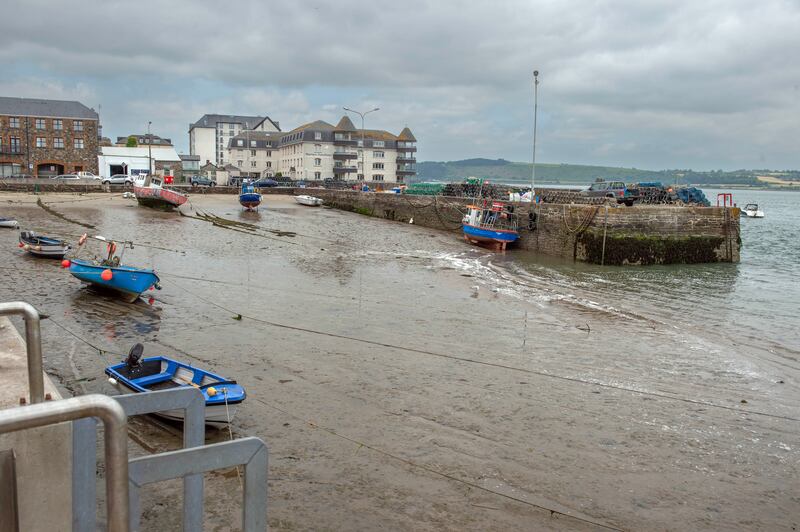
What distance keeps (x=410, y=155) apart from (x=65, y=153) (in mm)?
50884

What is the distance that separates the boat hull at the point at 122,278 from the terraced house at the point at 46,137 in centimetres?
5930

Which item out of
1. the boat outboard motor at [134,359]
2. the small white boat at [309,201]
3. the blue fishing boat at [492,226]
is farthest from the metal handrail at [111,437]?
the small white boat at [309,201]

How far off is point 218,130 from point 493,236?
112 metres

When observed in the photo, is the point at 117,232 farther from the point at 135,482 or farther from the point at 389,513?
the point at 135,482

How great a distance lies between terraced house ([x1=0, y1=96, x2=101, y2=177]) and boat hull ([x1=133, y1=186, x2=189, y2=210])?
32474 millimetres

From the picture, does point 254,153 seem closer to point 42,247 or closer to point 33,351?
point 42,247

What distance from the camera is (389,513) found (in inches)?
272

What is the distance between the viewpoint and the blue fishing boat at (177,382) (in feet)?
28.1

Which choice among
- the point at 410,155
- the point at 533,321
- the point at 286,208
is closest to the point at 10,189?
the point at 286,208

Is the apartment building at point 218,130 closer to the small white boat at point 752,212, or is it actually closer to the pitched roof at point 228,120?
the pitched roof at point 228,120

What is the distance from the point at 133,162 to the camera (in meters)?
72.1

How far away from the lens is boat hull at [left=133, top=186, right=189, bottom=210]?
136 ft

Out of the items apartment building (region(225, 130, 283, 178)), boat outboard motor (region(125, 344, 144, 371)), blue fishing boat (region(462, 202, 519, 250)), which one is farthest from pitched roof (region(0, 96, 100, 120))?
boat outboard motor (region(125, 344, 144, 371))

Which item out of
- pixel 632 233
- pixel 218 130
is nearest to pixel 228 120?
pixel 218 130
